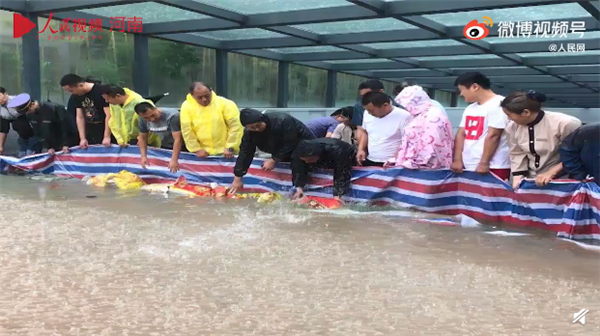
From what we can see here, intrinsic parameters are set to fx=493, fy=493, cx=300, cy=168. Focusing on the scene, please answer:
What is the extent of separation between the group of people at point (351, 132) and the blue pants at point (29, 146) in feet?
0.62

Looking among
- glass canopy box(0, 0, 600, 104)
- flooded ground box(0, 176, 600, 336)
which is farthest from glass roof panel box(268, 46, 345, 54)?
flooded ground box(0, 176, 600, 336)

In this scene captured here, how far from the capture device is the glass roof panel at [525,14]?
288 inches

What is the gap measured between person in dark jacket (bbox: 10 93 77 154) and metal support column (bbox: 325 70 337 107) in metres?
9.00

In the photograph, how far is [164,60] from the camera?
10.9 m

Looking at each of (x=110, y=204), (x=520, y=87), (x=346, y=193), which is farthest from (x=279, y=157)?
(x=520, y=87)

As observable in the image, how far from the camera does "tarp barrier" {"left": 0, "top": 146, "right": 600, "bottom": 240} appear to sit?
414 centimetres

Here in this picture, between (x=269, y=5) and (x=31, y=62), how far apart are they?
4.24m

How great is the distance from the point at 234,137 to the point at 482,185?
304cm

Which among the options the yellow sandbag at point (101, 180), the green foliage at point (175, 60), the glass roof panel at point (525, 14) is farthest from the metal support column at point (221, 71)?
the yellow sandbag at point (101, 180)

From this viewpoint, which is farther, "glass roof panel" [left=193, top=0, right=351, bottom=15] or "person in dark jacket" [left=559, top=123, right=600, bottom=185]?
"glass roof panel" [left=193, top=0, right=351, bottom=15]

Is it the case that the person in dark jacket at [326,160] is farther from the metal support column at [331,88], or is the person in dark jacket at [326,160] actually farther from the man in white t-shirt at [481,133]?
the metal support column at [331,88]

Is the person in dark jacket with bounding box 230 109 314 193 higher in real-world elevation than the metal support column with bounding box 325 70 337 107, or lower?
lower

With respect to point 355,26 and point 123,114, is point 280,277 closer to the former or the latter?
point 123,114

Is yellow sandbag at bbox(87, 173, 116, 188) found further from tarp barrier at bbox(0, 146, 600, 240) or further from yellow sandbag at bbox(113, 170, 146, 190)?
tarp barrier at bbox(0, 146, 600, 240)
